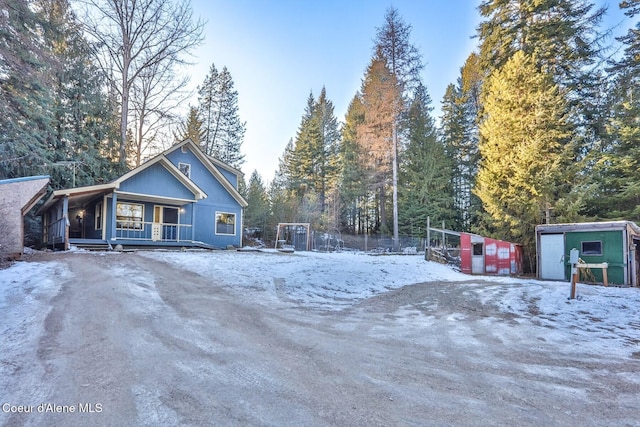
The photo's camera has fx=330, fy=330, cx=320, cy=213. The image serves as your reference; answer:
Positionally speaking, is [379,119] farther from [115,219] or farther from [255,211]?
[115,219]

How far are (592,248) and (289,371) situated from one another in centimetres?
1363

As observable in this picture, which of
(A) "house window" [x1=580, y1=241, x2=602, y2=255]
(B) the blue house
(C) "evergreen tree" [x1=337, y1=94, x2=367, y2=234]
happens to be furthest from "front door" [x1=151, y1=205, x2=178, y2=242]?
(A) "house window" [x1=580, y1=241, x2=602, y2=255]

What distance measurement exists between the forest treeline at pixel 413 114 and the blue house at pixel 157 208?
2235mm

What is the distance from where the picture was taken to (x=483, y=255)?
48.8 feet

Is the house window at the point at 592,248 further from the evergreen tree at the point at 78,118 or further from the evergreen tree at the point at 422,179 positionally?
the evergreen tree at the point at 78,118

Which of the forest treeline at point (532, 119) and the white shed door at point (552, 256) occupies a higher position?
the forest treeline at point (532, 119)

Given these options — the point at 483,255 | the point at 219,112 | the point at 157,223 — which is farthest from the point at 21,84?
the point at 219,112

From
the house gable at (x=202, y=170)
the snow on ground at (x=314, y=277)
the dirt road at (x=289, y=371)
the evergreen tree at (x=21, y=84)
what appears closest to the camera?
the dirt road at (x=289, y=371)

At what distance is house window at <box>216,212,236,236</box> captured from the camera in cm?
1984

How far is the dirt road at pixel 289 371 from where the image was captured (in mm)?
2629

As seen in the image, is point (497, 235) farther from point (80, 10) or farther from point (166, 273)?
point (80, 10)

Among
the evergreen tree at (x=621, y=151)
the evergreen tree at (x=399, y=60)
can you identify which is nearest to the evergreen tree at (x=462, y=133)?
the evergreen tree at (x=399, y=60)

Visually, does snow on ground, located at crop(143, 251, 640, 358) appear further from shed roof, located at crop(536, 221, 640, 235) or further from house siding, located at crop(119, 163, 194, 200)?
house siding, located at crop(119, 163, 194, 200)

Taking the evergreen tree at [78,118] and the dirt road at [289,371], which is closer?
the dirt road at [289,371]
